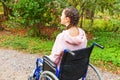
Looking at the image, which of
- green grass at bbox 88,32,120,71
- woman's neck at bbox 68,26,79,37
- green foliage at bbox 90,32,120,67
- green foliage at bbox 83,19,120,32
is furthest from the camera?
green foliage at bbox 83,19,120,32

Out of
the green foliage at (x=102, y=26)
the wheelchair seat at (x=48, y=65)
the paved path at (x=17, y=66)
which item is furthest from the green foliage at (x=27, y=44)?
the wheelchair seat at (x=48, y=65)

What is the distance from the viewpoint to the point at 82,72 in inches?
123

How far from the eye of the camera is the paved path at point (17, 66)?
446 centimetres

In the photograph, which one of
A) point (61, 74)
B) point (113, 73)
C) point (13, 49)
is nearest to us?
point (61, 74)

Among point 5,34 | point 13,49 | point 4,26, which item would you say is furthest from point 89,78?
point 4,26

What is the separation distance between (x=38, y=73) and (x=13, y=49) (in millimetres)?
2747

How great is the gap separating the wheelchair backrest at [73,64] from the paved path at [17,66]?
1537 mm

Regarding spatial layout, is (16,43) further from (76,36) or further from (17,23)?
(76,36)

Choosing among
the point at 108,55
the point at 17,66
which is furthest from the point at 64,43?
the point at 108,55

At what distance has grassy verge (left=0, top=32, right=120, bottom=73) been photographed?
202 inches

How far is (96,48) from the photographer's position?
602cm

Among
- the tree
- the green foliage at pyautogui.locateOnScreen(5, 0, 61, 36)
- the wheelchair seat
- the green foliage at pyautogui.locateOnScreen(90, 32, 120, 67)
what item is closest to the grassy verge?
the green foliage at pyautogui.locateOnScreen(90, 32, 120, 67)

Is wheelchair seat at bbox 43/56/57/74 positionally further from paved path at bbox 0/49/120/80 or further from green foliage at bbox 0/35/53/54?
green foliage at bbox 0/35/53/54

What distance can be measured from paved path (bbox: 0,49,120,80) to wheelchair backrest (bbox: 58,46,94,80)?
1537mm
